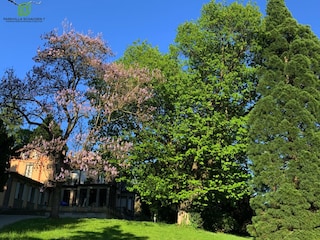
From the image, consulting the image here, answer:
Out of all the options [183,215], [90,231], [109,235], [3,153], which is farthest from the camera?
[183,215]

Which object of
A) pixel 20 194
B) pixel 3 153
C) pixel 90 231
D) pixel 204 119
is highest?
pixel 204 119

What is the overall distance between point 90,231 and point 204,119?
8.47 meters

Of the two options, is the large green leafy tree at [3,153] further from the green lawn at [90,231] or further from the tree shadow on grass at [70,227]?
the tree shadow on grass at [70,227]

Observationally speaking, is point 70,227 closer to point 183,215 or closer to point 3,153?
point 3,153

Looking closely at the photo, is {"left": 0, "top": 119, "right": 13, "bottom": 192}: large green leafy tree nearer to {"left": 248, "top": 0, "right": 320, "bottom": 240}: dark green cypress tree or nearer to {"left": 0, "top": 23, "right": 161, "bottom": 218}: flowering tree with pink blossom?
{"left": 0, "top": 23, "right": 161, "bottom": 218}: flowering tree with pink blossom

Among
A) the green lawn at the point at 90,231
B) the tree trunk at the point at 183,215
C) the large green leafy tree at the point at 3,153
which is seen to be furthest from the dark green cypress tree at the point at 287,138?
the large green leafy tree at the point at 3,153

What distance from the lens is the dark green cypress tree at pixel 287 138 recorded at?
42.1 feet

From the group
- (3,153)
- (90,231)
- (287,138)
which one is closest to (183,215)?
(90,231)

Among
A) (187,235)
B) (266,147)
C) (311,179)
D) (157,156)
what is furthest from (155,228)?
(311,179)

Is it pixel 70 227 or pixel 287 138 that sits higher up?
pixel 287 138

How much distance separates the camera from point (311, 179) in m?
12.9

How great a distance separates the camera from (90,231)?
14.7 metres

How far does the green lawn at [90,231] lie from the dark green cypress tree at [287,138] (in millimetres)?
3854

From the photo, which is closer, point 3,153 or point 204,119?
point 204,119
